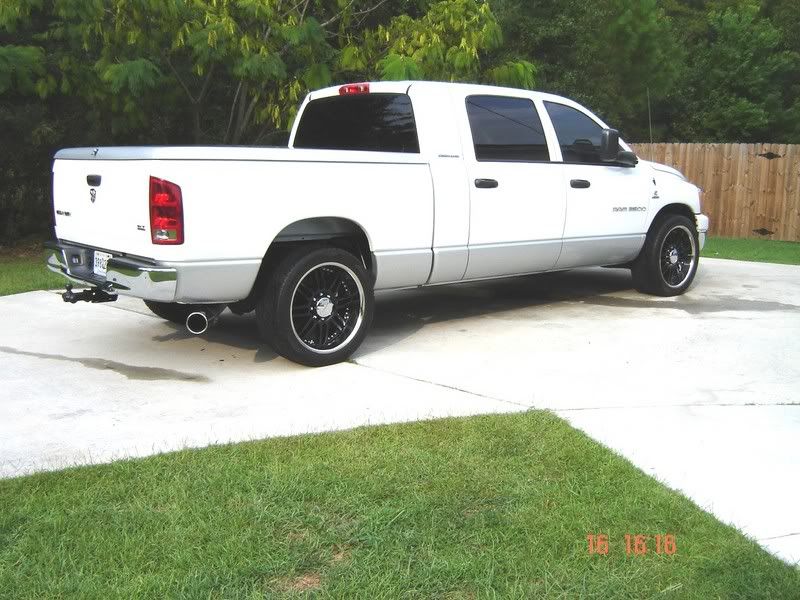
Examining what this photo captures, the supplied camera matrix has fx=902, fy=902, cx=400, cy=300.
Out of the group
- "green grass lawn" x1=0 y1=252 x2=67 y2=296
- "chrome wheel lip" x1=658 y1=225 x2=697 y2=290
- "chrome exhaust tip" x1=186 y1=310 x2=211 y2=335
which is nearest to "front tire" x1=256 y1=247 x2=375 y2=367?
"chrome exhaust tip" x1=186 y1=310 x2=211 y2=335

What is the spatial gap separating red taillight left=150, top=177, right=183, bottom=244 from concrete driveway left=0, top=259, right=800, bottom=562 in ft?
3.40

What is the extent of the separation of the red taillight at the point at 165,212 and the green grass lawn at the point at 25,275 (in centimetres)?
484

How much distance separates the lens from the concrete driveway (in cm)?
480

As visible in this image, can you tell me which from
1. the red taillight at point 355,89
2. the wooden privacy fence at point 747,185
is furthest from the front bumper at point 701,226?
the wooden privacy fence at point 747,185

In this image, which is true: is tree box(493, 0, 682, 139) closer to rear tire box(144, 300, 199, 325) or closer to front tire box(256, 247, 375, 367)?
rear tire box(144, 300, 199, 325)

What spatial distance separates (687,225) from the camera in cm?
940

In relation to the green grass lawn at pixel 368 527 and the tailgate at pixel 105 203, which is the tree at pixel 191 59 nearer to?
the tailgate at pixel 105 203

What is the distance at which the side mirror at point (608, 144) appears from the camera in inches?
324

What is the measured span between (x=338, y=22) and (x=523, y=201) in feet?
24.4

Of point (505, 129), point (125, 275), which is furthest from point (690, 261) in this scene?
point (125, 275)

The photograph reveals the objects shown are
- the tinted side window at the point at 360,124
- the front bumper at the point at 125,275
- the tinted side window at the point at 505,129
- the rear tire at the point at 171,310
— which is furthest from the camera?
the rear tire at the point at 171,310

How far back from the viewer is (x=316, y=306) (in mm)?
6543

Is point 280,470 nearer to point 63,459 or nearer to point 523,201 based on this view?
point 63,459

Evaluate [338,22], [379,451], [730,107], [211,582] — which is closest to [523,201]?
[379,451]
